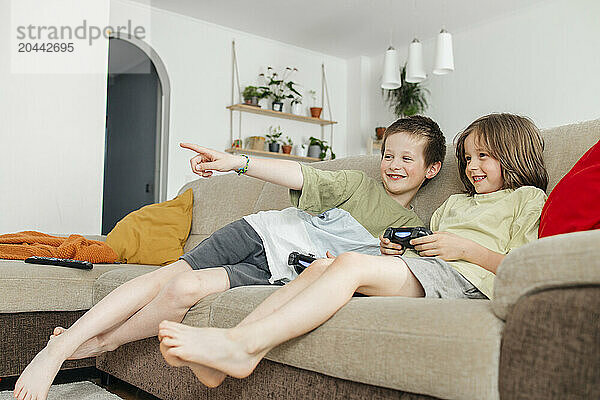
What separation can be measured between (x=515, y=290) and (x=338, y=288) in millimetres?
358

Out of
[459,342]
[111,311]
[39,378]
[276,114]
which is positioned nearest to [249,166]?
[111,311]

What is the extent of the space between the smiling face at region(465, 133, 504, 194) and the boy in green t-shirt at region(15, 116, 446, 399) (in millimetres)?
214

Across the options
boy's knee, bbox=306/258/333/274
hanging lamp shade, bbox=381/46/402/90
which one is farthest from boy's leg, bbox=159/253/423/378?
hanging lamp shade, bbox=381/46/402/90

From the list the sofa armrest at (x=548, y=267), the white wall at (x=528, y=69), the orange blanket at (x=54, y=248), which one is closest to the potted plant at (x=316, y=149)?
the white wall at (x=528, y=69)

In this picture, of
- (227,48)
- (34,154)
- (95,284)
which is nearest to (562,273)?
(95,284)

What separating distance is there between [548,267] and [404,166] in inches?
38.8

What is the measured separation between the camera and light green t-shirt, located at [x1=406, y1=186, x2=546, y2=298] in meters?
1.48

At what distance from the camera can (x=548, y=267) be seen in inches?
35.0

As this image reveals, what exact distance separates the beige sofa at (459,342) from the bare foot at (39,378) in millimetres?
312

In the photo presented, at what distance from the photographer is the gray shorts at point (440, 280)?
133 cm

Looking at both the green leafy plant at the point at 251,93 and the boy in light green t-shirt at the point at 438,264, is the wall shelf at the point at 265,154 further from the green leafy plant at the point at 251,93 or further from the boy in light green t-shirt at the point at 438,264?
the boy in light green t-shirt at the point at 438,264

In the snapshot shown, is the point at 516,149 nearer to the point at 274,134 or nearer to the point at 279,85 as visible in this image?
the point at 274,134

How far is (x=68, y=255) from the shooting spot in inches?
91.3

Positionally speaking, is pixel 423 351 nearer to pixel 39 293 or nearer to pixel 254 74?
pixel 39 293
